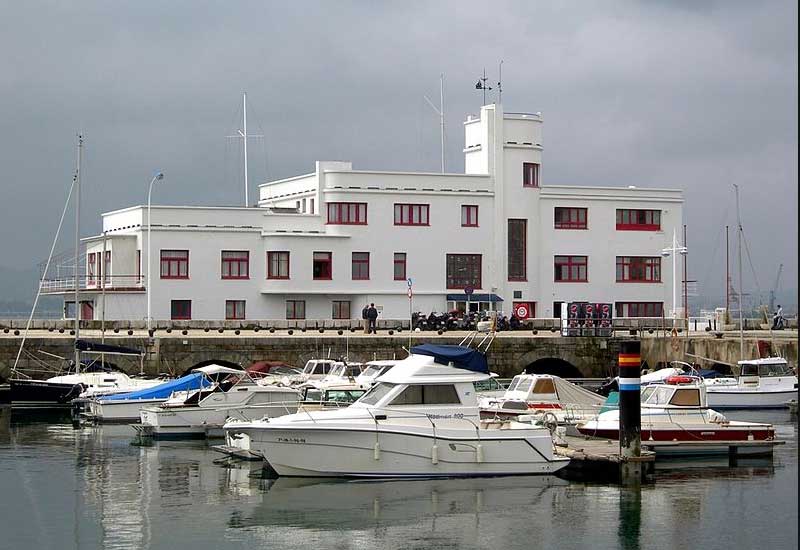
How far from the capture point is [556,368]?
6688 cm

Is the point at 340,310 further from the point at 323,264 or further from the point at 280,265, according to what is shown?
the point at 280,265

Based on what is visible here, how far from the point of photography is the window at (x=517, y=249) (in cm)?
7344

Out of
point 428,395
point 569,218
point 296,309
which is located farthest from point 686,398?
point 569,218

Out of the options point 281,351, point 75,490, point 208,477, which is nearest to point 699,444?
point 208,477

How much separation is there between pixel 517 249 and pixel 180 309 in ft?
59.0

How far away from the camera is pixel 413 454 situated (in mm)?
32656

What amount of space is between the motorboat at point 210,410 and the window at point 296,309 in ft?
84.2

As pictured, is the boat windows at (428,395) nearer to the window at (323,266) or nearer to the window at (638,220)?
the window at (323,266)

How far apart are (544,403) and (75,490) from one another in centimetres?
1597

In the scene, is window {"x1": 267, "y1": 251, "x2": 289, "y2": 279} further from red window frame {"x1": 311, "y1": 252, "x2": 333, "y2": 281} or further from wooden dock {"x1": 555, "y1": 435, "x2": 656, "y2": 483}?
wooden dock {"x1": 555, "y1": 435, "x2": 656, "y2": 483}

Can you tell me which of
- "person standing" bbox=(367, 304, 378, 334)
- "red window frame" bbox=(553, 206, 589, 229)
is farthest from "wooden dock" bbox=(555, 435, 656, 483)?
"red window frame" bbox=(553, 206, 589, 229)

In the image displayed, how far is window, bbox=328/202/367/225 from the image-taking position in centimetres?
7125

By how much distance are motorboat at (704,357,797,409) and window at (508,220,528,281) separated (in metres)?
20.6

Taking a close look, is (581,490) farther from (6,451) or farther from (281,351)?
(281,351)
